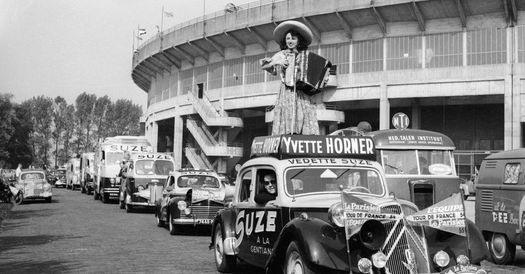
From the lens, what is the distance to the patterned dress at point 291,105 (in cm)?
1167

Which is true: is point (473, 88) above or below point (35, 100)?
below

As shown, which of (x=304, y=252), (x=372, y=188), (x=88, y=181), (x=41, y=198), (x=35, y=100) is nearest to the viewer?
(x=304, y=252)

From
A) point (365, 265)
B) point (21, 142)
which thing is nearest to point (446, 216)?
point (365, 265)

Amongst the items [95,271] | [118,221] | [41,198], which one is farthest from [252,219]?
[41,198]

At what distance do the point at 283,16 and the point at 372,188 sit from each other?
35906 mm

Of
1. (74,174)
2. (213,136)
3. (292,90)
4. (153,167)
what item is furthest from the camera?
(213,136)

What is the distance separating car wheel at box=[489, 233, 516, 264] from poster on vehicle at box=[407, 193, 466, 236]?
19.6 feet

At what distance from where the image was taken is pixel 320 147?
8195 mm

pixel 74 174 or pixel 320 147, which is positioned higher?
pixel 320 147

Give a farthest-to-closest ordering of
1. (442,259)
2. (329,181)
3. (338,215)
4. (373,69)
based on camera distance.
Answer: (373,69)
(329,181)
(338,215)
(442,259)

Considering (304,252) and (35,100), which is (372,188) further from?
(35,100)

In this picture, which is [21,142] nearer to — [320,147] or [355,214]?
[320,147]

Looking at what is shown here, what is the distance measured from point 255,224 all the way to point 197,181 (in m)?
10.5

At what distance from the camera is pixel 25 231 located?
16.2m
